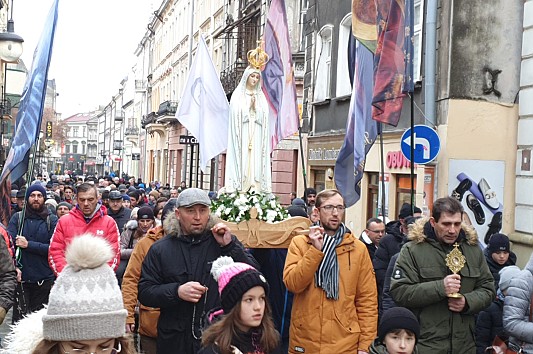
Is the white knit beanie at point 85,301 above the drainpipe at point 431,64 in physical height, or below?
below

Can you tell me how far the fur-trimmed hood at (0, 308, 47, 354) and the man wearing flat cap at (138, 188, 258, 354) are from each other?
250 cm

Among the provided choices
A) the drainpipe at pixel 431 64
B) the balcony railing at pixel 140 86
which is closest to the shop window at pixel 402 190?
the drainpipe at pixel 431 64

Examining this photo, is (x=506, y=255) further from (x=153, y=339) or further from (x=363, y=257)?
(x=153, y=339)

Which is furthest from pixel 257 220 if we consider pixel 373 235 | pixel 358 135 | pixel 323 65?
pixel 323 65

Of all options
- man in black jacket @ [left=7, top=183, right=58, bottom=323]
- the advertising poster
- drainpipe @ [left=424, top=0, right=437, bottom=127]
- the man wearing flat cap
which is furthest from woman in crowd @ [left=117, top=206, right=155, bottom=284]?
drainpipe @ [left=424, top=0, right=437, bottom=127]

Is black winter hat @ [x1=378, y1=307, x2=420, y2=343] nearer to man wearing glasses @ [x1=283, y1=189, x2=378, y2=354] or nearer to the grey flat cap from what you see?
man wearing glasses @ [x1=283, y1=189, x2=378, y2=354]

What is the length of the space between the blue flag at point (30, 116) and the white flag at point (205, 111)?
16.9ft

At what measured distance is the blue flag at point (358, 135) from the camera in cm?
1193

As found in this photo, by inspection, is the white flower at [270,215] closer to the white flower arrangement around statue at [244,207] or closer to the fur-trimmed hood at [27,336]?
the white flower arrangement around statue at [244,207]

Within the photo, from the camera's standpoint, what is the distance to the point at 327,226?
627 centimetres

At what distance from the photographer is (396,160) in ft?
56.9

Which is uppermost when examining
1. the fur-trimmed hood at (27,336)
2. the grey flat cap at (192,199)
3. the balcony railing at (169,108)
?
the balcony railing at (169,108)

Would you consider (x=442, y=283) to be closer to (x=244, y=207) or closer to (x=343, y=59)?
(x=244, y=207)

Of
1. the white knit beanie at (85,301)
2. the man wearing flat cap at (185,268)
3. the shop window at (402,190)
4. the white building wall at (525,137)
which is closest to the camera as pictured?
the white knit beanie at (85,301)
